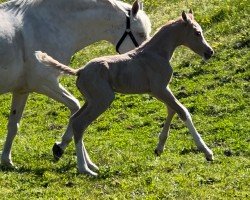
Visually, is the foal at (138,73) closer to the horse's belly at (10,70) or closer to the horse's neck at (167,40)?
the horse's neck at (167,40)

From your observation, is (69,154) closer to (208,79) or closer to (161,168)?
(161,168)

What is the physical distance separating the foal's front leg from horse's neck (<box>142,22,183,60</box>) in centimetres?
61

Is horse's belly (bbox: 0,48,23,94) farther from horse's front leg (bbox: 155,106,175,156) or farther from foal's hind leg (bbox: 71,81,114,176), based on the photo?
horse's front leg (bbox: 155,106,175,156)

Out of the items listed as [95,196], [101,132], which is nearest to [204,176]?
[95,196]

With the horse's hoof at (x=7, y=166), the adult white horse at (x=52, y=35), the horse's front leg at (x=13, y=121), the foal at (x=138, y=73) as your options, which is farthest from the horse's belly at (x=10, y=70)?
the horse's hoof at (x=7, y=166)

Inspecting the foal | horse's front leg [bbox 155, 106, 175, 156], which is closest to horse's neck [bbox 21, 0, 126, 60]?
the foal

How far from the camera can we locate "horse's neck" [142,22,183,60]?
9031 millimetres

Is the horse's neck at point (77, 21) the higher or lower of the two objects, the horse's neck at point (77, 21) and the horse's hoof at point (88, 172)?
the higher

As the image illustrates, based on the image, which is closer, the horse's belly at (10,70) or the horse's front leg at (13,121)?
the horse's belly at (10,70)

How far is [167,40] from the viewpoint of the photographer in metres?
9.05

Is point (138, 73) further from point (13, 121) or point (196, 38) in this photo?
point (13, 121)

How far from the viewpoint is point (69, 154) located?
10.7 metres

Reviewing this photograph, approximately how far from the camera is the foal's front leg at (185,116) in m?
8.60

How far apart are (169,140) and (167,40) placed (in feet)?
9.98
